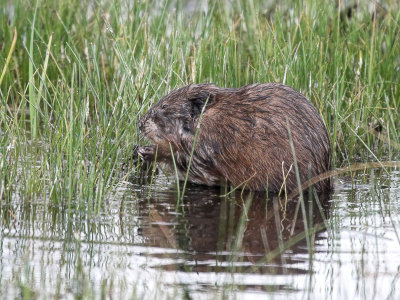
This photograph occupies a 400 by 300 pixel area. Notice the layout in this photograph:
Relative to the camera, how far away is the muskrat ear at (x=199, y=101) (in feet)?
16.9

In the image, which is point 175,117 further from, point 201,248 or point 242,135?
point 201,248

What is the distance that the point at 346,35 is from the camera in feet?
21.4

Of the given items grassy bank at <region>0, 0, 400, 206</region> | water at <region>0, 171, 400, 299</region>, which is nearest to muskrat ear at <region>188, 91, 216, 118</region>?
grassy bank at <region>0, 0, 400, 206</region>

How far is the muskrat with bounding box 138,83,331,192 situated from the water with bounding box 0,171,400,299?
20cm

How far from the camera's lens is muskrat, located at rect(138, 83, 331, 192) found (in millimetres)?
4801

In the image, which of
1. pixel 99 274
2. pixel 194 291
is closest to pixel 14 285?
pixel 99 274

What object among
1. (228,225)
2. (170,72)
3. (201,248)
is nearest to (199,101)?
(170,72)

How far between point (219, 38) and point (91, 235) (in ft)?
9.13

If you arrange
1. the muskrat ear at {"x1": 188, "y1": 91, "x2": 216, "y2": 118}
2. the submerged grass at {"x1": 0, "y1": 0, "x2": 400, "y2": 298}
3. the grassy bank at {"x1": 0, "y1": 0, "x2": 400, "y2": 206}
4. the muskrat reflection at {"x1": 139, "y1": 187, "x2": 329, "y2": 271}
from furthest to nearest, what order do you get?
the muskrat ear at {"x1": 188, "y1": 91, "x2": 216, "y2": 118}, the grassy bank at {"x1": 0, "y1": 0, "x2": 400, "y2": 206}, the submerged grass at {"x1": 0, "y1": 0, "x2": 400, "y2": 298}, the muskrat reflection at {"x1": 139, "y1": 187, "x2": 329, "y2": 271}

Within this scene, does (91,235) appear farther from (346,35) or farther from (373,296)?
(346,35)

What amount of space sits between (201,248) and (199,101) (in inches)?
63.6

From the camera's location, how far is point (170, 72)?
5.56 meters

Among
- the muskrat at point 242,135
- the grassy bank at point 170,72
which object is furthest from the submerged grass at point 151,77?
the muskrat at point 242,135

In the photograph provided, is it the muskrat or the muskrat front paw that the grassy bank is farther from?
the muskrat
